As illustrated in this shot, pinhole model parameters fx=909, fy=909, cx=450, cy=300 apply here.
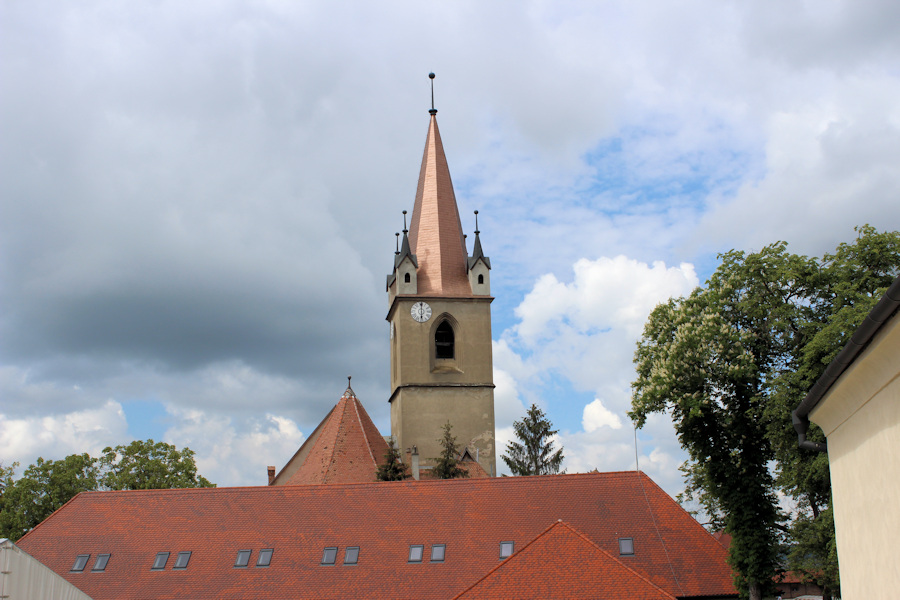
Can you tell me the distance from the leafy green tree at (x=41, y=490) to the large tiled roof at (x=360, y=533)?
14.6 m

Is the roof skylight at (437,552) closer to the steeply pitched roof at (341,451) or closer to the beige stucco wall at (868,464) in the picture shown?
the steeply pitched roof at (341,451)

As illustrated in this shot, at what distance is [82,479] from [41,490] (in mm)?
2047

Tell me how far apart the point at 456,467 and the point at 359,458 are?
15.2ft

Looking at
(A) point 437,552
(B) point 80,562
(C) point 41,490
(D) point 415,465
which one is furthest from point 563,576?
(C) point 41,490

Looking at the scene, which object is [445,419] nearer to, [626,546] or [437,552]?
[437,552]

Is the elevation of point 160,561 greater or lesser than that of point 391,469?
lesser

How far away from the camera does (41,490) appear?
4744 centimetres

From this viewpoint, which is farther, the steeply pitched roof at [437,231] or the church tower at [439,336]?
the steeply pitched roof at [437,231]

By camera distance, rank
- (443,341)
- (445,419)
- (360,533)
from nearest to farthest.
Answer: (360,533)
(445,419)
(443,341)

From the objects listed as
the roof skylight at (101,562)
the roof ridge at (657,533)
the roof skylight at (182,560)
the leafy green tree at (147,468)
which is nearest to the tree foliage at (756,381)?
the roof ridge at (657,533)

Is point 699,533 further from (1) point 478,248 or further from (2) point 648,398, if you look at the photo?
(1) point 478,248

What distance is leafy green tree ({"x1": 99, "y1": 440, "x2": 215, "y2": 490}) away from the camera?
162 feet

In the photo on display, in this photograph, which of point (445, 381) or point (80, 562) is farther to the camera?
point (445, 381)

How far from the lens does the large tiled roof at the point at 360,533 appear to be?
2903cm
